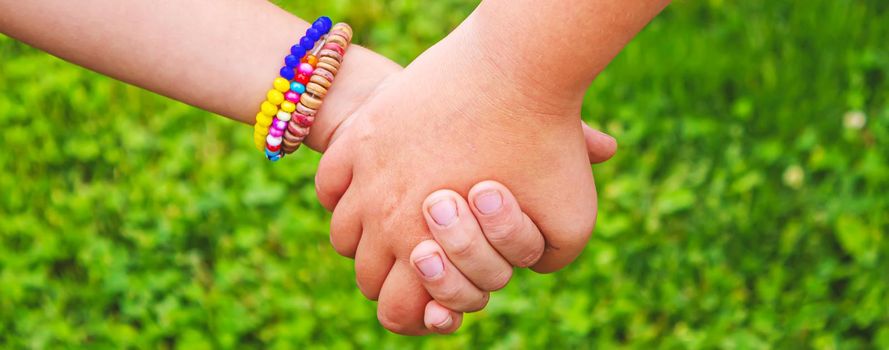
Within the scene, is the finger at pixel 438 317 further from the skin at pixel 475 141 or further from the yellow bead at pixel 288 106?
the yellow bead at pixel 288 106

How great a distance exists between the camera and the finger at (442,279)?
1.57 meters

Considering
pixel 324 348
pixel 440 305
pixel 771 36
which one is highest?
pixel 771 36

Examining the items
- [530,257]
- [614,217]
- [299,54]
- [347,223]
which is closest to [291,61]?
[299,54]

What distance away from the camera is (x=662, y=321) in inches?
96.4

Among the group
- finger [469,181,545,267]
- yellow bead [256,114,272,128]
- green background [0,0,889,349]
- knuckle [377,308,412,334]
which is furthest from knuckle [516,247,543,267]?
green background [0,0,889,349]

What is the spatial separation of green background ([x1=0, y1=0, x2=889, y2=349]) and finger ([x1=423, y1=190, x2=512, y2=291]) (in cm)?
83

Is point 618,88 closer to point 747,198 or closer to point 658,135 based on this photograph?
point 658,135

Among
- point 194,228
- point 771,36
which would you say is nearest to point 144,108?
point 194,228

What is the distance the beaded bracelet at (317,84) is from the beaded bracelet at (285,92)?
1cm

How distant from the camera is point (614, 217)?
263cm

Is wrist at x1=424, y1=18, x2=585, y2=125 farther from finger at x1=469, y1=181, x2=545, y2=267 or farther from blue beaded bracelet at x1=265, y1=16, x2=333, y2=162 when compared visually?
blue beaded bracelet at x1=265, y1=16, x2=333, y2=162

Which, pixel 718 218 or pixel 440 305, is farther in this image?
pixel 718 218

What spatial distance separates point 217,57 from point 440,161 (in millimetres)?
422

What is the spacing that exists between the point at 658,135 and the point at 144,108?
157 cm
